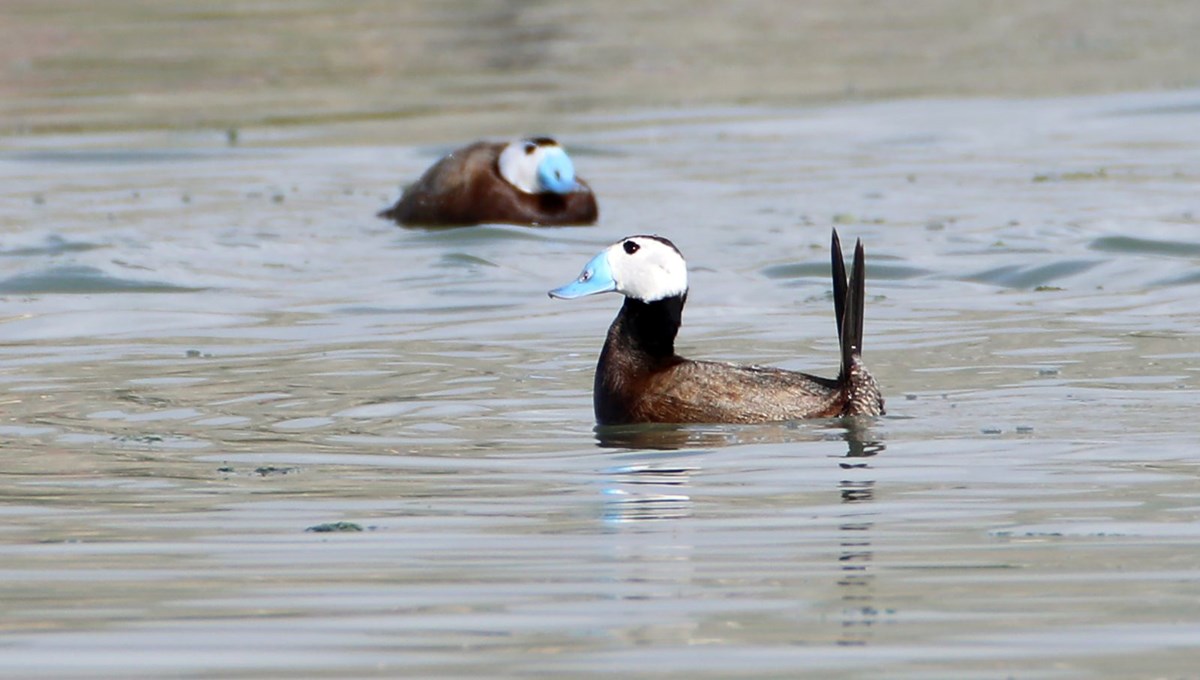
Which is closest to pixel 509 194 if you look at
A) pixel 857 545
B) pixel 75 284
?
pixel 75 284

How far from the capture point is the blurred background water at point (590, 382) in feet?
16.8

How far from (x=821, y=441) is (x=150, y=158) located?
36.8 ft

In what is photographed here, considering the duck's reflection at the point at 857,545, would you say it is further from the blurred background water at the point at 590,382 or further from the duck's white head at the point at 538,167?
the duck's white head at the point at 538,167

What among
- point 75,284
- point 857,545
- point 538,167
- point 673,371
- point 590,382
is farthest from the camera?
point 538,167

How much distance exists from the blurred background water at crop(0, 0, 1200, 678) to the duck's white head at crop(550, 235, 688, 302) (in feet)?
1.73

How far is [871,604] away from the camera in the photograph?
5215mm

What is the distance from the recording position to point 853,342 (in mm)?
8430

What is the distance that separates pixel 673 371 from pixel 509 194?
6.31 metres

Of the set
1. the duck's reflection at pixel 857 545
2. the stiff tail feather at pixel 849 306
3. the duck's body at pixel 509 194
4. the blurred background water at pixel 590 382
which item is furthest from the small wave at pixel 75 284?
the duck's reflection at pixel 857 545

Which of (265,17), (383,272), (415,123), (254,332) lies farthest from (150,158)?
(265,17)

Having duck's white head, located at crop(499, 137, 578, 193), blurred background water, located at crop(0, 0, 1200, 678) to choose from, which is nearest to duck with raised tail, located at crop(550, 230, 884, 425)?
blurred background water, located at crop(0, 0, 1200, 678)

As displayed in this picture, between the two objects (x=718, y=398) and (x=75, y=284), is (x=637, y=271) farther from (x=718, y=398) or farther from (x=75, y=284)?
(x=75, y=284)

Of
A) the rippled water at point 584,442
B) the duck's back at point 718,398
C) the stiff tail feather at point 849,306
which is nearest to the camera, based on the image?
the rippled water at point 584,442

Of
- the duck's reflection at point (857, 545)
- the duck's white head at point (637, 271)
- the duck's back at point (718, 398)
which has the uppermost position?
the duck's white head at point (637, 271)
